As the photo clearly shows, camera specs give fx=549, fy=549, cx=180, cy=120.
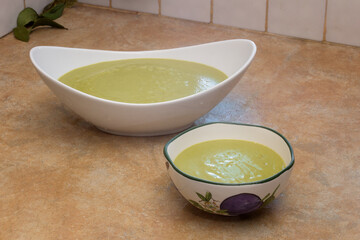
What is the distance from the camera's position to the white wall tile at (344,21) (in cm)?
133

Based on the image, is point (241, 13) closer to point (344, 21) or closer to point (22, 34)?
point (344, 21)

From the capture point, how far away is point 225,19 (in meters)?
1.50

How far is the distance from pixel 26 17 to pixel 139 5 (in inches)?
12.9

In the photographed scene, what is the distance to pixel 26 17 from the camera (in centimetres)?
148

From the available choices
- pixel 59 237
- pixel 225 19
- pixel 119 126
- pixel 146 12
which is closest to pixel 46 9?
pixel 146 12

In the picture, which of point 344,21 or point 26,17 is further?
point 26,17

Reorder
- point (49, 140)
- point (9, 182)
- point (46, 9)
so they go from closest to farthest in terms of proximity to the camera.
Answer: point (9, 182), point (49, 140), point (46, 9)

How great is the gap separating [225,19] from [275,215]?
0.82m

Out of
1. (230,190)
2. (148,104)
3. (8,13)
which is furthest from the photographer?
(8,13)

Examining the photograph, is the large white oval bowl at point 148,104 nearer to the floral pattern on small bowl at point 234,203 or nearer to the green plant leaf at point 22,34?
the floral pattern on small bowl at point 234,203

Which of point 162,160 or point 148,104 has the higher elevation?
point 148,104

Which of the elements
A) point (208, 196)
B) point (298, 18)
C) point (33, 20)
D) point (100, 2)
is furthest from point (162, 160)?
point (100, 2)

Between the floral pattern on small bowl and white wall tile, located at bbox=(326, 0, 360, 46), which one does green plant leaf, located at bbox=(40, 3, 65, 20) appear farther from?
the floral pattern on small bowl

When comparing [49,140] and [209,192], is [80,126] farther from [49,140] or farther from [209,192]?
[209,192]
